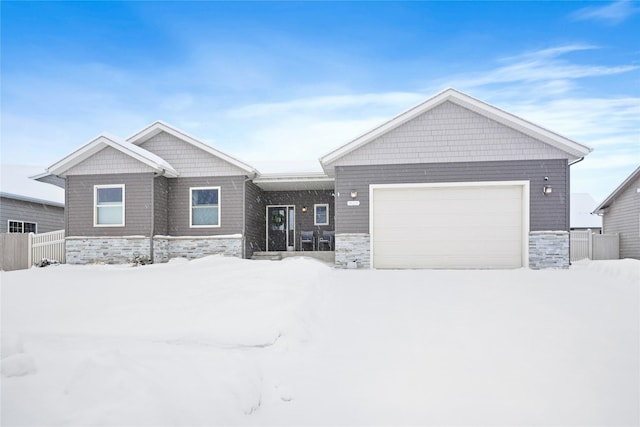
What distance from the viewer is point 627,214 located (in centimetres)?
1622

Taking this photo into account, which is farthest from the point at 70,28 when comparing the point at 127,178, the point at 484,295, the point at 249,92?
the point at 484,295

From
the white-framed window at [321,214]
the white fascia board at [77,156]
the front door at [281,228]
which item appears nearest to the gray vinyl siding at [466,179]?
the white-framed window at [321,214]

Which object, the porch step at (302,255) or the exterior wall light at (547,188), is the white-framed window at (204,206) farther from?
the exterior wall light at (547,188)

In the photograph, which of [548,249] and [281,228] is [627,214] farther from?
[281,228]

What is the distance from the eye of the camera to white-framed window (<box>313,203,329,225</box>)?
54.5 ft

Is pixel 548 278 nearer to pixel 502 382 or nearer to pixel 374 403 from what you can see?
pixel 502 382

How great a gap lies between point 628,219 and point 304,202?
46.6 feet

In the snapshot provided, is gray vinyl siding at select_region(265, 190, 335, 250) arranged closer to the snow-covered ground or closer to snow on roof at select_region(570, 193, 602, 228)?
the snow-covered ground

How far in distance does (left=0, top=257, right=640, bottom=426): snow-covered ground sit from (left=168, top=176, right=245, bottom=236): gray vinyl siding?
6415mm

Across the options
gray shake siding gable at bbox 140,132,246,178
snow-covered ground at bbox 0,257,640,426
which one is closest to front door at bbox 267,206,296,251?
gray shake siding gable at bbox 140,132,246,178

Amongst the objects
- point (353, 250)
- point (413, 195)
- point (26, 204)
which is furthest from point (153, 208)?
point (26, 204)

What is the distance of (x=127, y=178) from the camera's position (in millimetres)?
12789

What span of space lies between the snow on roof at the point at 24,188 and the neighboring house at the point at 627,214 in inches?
1002

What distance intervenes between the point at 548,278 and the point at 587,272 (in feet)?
6.81
